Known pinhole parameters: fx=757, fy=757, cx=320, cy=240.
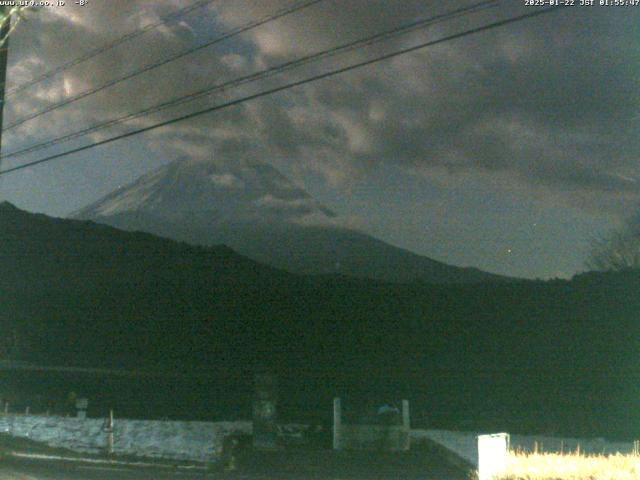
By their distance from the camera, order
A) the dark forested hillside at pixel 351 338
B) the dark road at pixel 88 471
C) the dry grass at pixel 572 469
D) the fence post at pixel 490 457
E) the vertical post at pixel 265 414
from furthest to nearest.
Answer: the dark forested hillside at pixel 351 338 < the vertical post at pixel 265 414 < the dark road at pixel 88 471 < the fence post at pixel 490 457 < the dry grass at pixel 572 469

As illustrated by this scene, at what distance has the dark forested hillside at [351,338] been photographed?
30719mm

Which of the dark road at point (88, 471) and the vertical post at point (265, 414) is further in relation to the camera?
the vertical post at point (265, 414)

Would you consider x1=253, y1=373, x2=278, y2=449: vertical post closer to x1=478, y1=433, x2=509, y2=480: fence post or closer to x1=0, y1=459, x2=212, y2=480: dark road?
x1=0, y1=459, x2=212, y2=480: dark road

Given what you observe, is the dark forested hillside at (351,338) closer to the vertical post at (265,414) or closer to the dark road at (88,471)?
the vertical post at (265,414)

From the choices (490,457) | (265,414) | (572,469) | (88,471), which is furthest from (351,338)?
(572,469)

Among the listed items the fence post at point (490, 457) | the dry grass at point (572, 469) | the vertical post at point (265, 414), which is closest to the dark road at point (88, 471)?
the vertical post at point (265, 414)

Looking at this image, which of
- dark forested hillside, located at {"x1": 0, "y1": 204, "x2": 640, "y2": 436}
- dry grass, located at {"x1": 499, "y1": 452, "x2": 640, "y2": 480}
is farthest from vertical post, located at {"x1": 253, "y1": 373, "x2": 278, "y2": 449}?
dark forested hillside, located at {"x1": 0, "y1": 204, "x2": 640, "y2": 436}

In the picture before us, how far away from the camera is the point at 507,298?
119ft

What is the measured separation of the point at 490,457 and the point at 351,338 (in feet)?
97.2

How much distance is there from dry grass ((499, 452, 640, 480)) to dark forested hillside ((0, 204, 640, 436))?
14.0 metres

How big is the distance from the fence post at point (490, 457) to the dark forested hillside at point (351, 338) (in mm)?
14480

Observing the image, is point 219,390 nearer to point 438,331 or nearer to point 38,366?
point 438,331

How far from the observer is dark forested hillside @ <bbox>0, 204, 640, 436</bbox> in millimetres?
30719

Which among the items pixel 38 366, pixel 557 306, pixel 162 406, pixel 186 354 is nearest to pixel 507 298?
pixel 557 306
